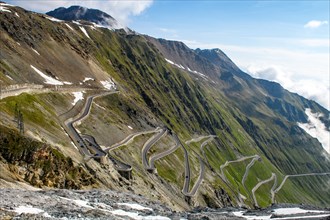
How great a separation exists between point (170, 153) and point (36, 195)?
123817 millimetres

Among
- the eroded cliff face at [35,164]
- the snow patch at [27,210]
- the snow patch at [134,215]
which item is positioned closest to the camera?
the snow patch at [27,210]

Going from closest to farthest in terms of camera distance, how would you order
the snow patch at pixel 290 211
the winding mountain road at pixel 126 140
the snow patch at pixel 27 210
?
1. the snow patch at pixel 27 210
2. the snow patch at pixel 290 211
3. the winding mountain road at pixel 126 140

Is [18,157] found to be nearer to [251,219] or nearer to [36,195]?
[36,195]

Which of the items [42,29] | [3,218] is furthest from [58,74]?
[3,218]

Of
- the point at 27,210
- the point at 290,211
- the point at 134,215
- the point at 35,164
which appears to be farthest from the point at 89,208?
the point at 290,211

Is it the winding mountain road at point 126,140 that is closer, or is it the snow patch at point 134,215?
the snow patch at point 134,215

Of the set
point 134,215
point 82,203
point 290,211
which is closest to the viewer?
point 134,215

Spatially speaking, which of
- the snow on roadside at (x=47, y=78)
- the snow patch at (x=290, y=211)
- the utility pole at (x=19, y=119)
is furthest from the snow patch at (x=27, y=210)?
the snow on roadside at (x=47, y=78)

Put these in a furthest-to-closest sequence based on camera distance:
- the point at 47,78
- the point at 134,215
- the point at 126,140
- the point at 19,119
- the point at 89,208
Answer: the point at 47,78 < the point at 126,140 < the point at 19,119 < the point at 134,215 < the point at 89,208

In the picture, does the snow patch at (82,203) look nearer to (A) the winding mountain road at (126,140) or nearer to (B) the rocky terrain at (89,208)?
(B) the rocky terrain at (89,208)

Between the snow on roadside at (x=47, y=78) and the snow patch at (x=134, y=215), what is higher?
the snow on roadside at (x=47, y=78)

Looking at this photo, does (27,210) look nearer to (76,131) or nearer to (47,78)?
(76,131)

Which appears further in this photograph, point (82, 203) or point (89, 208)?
point (82, 203)

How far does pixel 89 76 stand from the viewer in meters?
192
